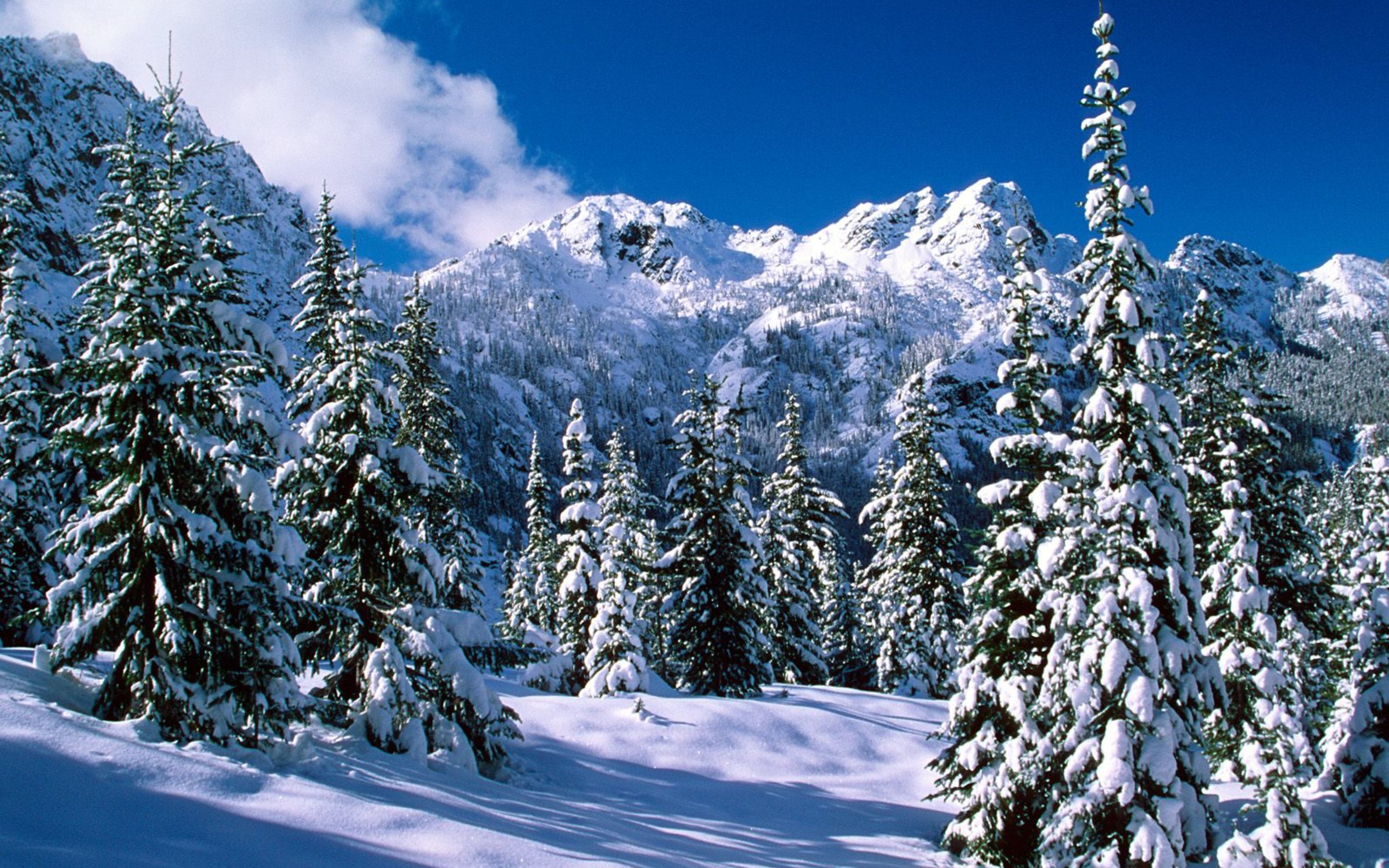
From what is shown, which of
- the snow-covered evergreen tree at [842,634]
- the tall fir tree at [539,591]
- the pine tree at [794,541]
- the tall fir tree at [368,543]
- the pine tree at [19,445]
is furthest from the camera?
the snow-covered evergreen tree at [842,634]

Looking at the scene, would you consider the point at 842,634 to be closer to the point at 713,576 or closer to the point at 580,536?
the point at 713,576

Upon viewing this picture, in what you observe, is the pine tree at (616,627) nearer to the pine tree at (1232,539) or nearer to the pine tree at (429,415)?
the pine tree at (429,415)

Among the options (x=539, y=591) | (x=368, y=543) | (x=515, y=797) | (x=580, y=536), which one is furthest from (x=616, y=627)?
(x=539, y=591)

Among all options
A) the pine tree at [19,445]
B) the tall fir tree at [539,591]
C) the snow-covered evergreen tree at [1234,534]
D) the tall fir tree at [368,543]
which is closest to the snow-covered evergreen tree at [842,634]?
the tall fir tree at [539,591]

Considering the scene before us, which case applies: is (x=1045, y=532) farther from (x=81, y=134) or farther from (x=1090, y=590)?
(x=81, y=134)

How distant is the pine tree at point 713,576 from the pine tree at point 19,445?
17.5 meters

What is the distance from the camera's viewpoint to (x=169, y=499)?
35.4 ft

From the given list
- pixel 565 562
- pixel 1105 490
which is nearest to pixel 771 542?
pixel 565 562

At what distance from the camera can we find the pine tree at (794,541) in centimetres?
3422

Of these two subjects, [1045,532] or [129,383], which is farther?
[1045,532]

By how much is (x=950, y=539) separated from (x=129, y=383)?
2925 cm

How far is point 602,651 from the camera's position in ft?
A: 79.5

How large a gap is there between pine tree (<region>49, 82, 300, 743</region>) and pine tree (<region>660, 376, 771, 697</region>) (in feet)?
55.6

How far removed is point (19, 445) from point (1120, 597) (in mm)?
22391
